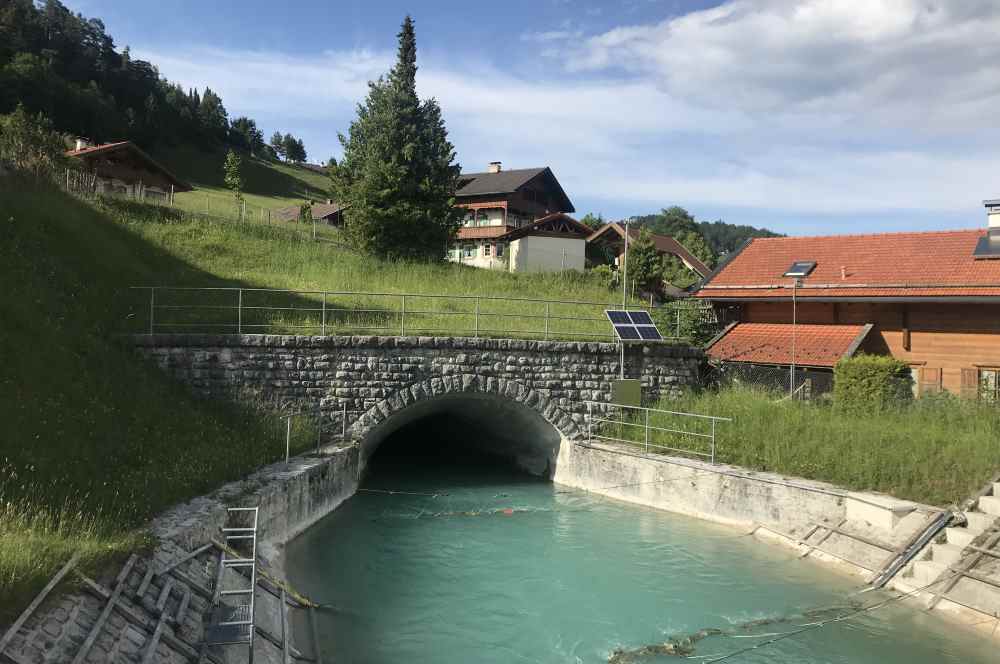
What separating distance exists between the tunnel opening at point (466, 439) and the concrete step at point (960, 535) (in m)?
8.90

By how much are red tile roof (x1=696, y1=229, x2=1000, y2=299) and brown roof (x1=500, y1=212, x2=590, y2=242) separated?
64.7 ft

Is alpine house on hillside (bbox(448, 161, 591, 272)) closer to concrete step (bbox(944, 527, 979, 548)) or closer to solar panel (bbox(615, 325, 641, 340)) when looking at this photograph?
solar panel (bbox(615, 325, 641, 340))

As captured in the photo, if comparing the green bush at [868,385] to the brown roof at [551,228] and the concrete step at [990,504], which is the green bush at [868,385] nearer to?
the concrete step at [990,504]

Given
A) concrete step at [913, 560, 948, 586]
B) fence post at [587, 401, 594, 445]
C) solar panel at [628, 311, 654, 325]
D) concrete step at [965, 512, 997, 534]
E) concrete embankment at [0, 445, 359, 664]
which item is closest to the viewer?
concrete embankment at [0, 445, 359, 664]

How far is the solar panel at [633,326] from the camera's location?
17719 mm

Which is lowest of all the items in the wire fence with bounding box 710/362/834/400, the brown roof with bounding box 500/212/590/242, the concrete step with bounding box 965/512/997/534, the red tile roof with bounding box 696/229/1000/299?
the concrete step with bounding box 965/512/997/534

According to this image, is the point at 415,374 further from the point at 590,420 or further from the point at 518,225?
the point at 518,225

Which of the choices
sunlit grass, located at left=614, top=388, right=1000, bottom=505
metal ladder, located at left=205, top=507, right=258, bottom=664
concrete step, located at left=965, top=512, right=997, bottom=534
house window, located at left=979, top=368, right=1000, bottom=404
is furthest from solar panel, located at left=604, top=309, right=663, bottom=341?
metal ladder, located at left=205, top=507, right=258, bottom=664

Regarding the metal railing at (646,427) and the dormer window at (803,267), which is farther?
the dormer window at (803,267)

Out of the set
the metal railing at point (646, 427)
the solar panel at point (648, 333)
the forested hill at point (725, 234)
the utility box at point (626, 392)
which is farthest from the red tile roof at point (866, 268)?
the forested hill at point (725, 234)

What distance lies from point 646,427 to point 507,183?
119ft

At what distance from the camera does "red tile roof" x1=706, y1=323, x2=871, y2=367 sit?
747 inches

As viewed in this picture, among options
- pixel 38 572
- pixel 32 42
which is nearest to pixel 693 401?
pixel 38 572

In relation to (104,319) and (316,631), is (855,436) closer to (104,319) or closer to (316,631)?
(316,631)
